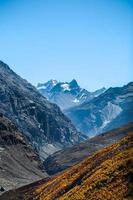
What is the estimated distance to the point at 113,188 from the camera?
47.0 meters

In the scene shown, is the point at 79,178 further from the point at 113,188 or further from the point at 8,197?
the point at 8,197

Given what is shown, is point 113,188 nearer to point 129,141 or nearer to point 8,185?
point 129,141

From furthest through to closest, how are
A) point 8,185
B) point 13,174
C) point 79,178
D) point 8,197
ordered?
1. point 13,174
2. point 8,185
3. point 8,197
4. point 79,178

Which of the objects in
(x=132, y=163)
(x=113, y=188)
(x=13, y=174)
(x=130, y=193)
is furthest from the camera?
(x=13, y=174)

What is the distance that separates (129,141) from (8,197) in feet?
128

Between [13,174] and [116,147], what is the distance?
134057 mm

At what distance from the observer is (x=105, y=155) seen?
69375mm

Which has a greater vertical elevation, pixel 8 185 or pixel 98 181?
pixel 8 185

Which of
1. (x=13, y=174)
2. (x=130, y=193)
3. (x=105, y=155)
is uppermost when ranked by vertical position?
(x=13, y=174)

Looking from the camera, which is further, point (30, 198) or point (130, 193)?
point (30, 198)

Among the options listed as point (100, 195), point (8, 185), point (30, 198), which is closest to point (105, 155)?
point (30, 198)

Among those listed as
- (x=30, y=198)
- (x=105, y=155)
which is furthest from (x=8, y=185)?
(x=105, y=155)

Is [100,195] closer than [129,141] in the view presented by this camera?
Yes

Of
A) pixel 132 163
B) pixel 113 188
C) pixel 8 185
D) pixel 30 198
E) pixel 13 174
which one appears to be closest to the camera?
pixel 113 188
